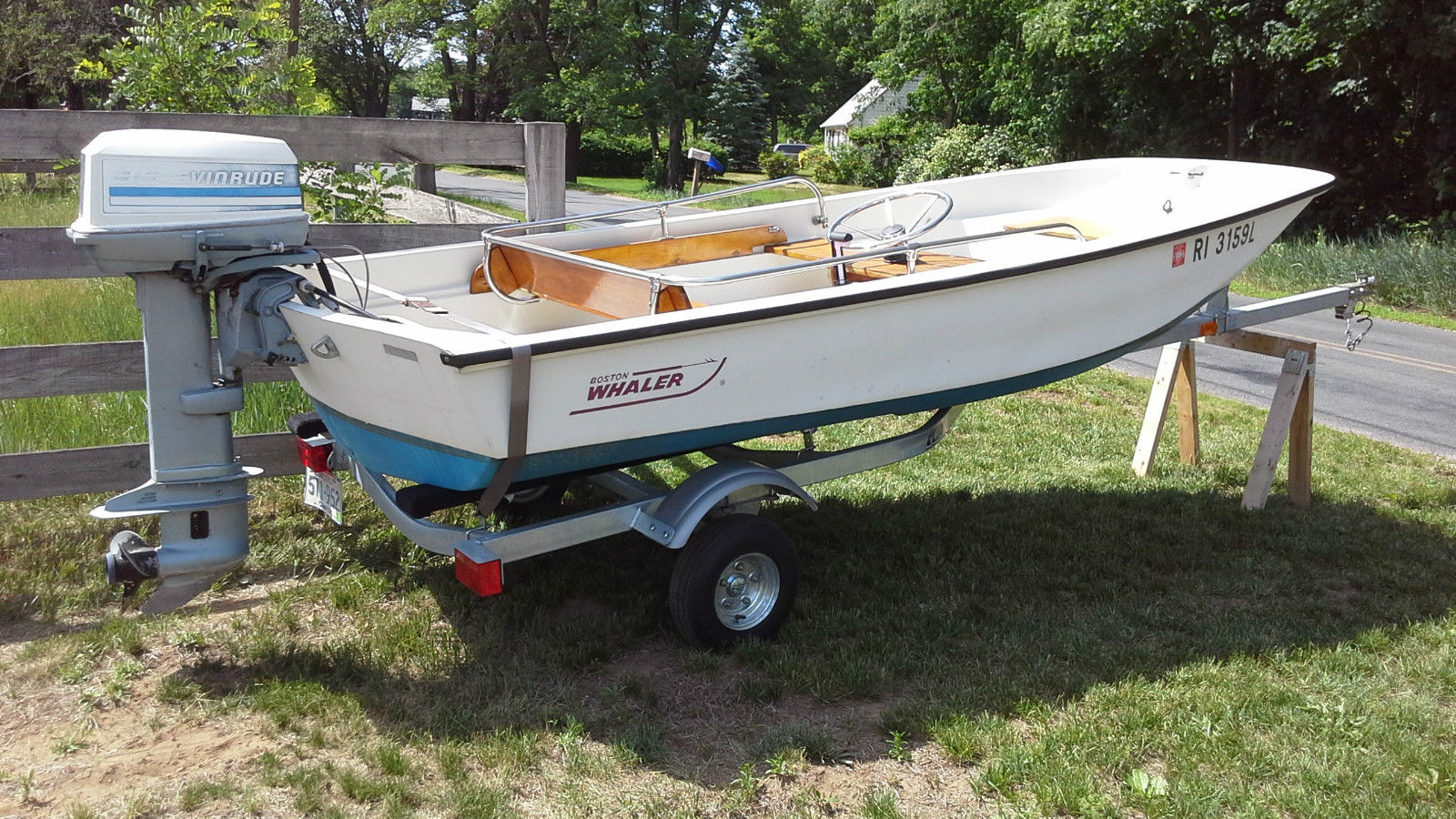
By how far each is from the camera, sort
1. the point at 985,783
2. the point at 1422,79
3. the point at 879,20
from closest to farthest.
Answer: the point at 985,783
the point at 1422,79
the point at 879,20

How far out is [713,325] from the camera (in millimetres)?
3361

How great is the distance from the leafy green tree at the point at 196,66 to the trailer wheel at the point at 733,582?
171 inches

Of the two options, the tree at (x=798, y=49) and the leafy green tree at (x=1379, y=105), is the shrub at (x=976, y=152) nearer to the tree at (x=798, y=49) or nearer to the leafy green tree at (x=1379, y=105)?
the leafy green tree at (x=1379, y=105)

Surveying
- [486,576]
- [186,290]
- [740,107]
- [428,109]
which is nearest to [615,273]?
[486,576]

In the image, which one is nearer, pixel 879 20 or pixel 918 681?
pixel 918 681

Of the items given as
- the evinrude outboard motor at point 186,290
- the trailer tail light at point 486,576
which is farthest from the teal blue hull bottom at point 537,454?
the evinrude outboard motor at point 186,290

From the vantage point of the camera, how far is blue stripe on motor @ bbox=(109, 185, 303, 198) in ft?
10.6

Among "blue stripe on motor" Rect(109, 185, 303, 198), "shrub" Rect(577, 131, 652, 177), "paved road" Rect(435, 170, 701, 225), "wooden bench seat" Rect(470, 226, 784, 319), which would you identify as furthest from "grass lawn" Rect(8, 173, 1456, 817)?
"shrub" Rect(577, 131, 652, 177)

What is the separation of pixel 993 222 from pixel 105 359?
435 centimetres

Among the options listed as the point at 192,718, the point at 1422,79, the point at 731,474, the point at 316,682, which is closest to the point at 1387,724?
the point at 731,474

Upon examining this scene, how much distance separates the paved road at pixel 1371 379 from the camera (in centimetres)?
743

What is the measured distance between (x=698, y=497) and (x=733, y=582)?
0.37 m

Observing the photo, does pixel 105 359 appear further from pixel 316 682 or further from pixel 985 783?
pixel 985 783

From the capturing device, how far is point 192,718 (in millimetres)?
3266
